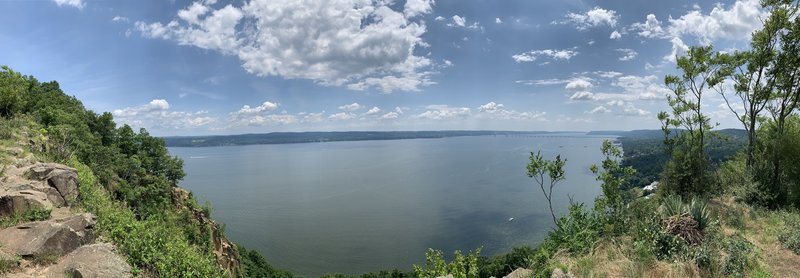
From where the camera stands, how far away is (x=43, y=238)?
22.1 ft

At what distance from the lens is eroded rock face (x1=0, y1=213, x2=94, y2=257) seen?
657 cm

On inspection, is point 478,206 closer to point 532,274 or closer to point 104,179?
point 104,179

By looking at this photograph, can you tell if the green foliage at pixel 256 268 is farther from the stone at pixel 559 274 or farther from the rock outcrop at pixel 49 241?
the stone at pixel 559 274

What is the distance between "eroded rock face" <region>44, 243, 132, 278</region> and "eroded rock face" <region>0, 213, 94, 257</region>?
0.27 meters

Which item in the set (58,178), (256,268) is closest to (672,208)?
(58,178)

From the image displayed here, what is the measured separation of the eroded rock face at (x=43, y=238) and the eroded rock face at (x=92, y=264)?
0.27 meters

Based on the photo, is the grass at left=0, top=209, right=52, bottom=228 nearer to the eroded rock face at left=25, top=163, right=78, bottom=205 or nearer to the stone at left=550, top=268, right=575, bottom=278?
the eroded rock face at left=25, top=163, right=78, bottom=205

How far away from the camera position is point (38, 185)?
9.13 m

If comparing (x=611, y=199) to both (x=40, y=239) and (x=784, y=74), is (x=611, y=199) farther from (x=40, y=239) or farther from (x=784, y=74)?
(x=40, y=239)

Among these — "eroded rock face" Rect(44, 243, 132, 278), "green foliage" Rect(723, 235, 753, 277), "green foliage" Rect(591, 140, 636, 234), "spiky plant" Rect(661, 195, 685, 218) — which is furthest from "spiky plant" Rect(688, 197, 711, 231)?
"eroded rock face" Rect(44, 243, 132, 278)

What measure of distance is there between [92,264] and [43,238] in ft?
3.40

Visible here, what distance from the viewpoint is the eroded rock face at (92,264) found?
6.29 m

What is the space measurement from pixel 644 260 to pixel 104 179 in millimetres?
21158

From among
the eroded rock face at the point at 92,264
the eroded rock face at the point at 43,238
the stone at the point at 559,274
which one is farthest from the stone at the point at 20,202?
the stone at the point at 559,274
